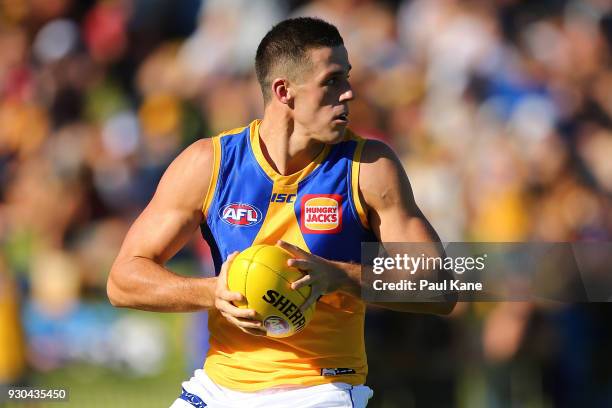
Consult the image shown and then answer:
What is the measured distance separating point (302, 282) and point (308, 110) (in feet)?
3.12

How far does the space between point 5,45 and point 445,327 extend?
5.94 metres

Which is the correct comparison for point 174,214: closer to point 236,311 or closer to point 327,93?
point 236,311

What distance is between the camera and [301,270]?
4.07 metres

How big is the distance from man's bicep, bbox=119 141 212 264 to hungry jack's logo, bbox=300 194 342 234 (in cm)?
49

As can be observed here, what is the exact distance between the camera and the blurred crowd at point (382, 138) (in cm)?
817

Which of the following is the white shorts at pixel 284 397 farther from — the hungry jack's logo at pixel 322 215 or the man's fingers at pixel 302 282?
the hungry jack's logo at pixel 322 215

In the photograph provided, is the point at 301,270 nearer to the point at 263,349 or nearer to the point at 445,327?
the point at 263,349

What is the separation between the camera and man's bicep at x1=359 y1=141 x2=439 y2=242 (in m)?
4.41

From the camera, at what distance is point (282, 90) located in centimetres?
468

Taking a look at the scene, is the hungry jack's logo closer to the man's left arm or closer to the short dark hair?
the man's left arm

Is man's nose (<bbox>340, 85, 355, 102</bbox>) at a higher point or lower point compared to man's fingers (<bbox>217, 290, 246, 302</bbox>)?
higher

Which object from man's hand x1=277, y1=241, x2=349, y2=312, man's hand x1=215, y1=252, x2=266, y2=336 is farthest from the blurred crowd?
man's hand x1=215, y1=252, x2=266, y2=336

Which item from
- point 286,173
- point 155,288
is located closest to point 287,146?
point 286,173

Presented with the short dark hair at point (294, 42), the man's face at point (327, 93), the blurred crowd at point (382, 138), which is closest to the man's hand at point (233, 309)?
the man's face at point (327, 93)
